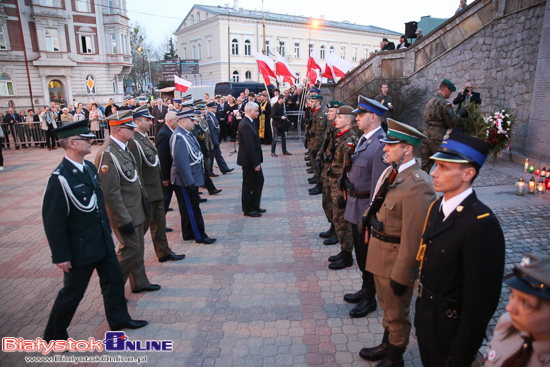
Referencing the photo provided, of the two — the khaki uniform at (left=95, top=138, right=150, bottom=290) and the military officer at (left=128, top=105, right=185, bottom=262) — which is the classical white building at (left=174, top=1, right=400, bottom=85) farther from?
the khaki uniform at (left=95, top=138, right=150, bottom=290)

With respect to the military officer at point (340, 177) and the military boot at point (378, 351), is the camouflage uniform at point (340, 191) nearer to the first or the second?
the military officer at point (340, 177)

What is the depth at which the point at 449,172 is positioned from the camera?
230 centimetres

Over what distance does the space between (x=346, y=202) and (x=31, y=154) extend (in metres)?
16.4

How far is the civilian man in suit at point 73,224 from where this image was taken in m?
3.26

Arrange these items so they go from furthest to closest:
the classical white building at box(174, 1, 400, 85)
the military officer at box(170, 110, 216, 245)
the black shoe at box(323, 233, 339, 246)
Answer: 1. the classical white building at box(174, 1, 400, 85)
2. the black shoe at box(323, 233, 339, 246)
3. the military officer at box(170, 110, 216, 245)

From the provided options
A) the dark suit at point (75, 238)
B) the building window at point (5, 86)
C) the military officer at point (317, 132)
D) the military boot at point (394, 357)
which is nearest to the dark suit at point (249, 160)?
the military officer at point (317, 132)

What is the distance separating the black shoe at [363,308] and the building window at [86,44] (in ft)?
156

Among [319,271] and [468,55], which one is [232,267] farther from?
[468,55]

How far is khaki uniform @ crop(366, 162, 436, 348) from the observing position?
2.72m

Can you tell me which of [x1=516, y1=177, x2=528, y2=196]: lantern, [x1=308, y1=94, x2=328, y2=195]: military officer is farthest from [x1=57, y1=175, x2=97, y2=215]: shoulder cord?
[x1=516, y1=177, x2=528, y2=196]: lantern

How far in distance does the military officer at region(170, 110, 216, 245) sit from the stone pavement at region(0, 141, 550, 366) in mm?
392

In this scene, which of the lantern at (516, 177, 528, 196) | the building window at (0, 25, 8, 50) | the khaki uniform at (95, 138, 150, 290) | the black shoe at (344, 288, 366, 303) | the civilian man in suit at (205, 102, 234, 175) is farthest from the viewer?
the building window at (0, 25, 8, 50)

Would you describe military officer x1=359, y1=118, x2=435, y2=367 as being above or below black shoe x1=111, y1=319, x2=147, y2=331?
above

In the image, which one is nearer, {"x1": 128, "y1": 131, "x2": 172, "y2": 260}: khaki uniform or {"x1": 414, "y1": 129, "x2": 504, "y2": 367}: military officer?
{"x1": 414, "y1": 129, "x2": 504, "y2": 367}: military officer
